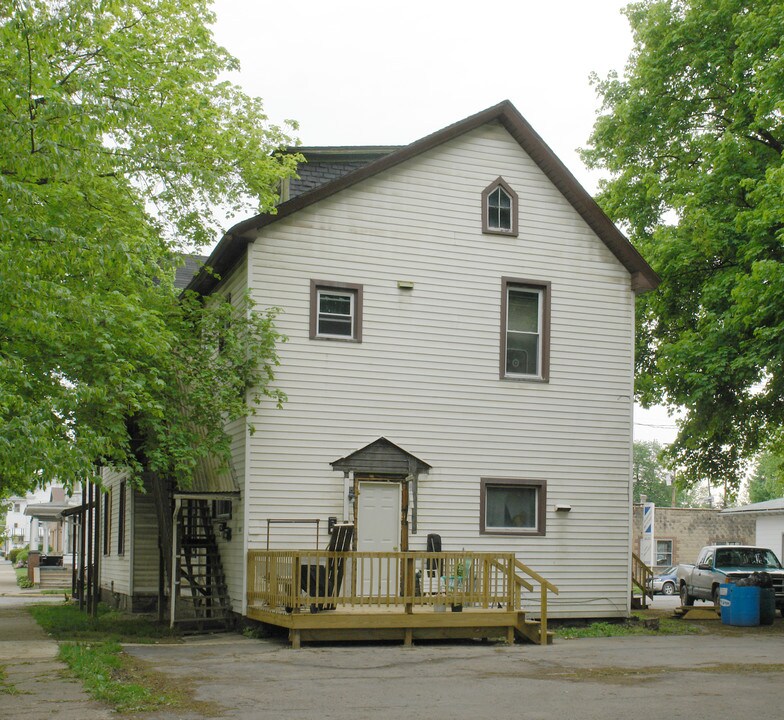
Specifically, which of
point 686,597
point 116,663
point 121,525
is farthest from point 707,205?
point 116,663

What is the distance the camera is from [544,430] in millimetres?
20328

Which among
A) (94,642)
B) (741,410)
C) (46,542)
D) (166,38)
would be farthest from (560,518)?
(46,542)

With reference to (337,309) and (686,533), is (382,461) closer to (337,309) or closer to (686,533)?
(337,309)

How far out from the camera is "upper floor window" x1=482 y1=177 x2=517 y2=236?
20516 mm

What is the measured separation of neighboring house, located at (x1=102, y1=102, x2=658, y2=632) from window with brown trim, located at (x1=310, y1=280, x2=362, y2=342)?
0.04m

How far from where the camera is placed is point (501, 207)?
2067 centimetres

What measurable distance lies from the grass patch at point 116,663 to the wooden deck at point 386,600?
241 centimetres

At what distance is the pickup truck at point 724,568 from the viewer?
27.6 meters

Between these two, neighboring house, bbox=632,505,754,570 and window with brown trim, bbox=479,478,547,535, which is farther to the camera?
neighboring house, bbox=632,505,754,570

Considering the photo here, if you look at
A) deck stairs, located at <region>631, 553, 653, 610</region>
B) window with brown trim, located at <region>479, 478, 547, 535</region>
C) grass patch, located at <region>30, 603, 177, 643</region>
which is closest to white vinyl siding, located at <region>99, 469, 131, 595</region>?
grass patch, located at <region>30, 603, 177, 643</region>

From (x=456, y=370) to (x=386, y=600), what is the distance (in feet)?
16.2

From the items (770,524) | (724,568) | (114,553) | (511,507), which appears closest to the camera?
(511,507)

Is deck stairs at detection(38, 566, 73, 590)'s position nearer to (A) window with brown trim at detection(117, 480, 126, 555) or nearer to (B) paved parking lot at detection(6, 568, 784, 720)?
(A) window with brown trim at detection(117, 480, 126, 555)

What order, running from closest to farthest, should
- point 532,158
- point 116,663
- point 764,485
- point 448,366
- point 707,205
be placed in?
point 116,663 < point 448,366 < point 532,158 < point 707,205 < point 764,485
